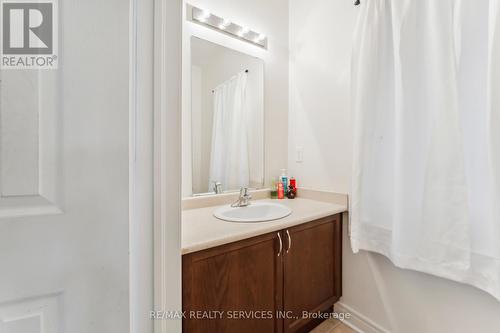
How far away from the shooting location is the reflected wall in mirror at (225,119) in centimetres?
149

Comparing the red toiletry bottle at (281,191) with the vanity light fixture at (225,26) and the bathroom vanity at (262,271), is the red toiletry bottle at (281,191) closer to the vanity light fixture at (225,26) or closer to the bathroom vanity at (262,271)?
the bathroom vanity at (262,271)

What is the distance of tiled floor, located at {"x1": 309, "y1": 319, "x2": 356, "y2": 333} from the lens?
1.45m

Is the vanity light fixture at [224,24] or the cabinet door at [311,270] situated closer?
the cabinet door at [311,270]

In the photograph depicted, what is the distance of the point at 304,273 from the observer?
1.30m

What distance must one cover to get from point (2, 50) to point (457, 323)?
2.01m

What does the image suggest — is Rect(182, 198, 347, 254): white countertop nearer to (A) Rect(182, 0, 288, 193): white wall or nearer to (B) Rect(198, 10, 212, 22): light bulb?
(A) Rect(182, 0, 288, 193): white wall

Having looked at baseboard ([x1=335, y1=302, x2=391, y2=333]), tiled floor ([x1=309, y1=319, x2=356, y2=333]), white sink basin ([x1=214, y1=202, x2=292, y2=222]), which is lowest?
tiled floor ([x1=309, y1=319, x2=356, y2=333])

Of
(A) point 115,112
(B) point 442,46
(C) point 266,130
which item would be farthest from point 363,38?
(A) point 115,112

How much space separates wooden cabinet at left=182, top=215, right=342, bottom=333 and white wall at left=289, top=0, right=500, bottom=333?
0.78ft

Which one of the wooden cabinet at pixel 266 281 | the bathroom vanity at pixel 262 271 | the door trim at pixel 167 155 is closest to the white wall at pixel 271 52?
the bathroom vanity at pixel 262 271

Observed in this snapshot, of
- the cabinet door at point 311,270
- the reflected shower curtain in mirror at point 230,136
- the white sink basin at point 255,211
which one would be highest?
the reflected shower curtain in mirror at point 230,136

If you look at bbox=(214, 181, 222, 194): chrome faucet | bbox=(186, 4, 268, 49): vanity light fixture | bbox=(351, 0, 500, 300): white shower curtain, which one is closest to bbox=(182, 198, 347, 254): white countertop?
bbox=(214, 181, 222, 194): chrome faucet

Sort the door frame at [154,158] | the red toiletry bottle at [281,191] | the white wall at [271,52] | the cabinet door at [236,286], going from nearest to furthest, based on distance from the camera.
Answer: the door frame at [154,158] < the cabinet door at [236,286] < the white wall at [271,52] < the red toiletry bottle at [281,191]

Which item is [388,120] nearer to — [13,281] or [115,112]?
[115,112]
